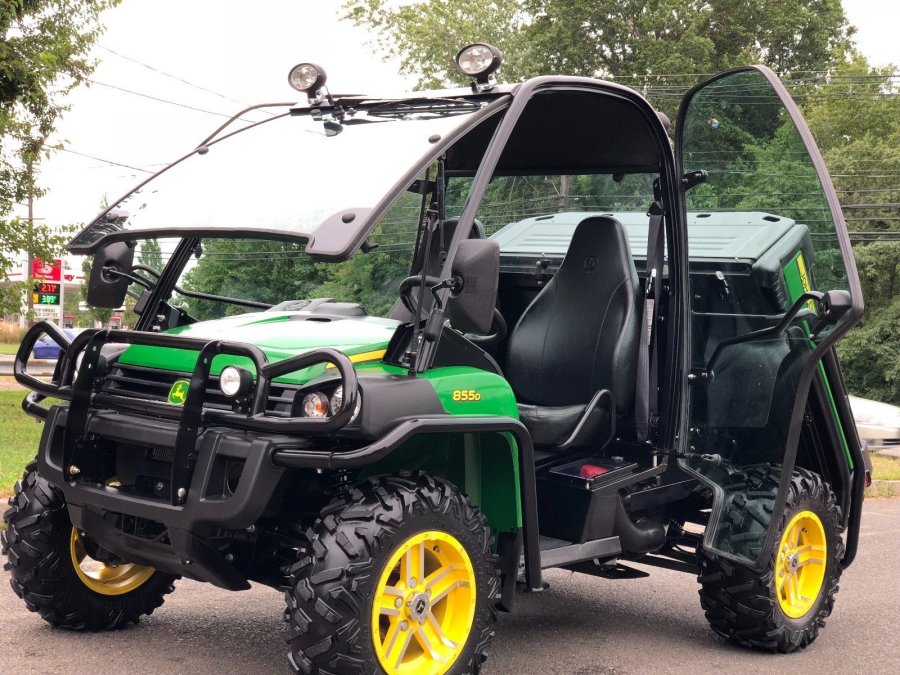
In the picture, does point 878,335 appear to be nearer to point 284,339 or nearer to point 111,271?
point 111,271

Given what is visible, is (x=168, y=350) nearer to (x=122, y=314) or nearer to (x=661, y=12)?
(x=122, y=314)

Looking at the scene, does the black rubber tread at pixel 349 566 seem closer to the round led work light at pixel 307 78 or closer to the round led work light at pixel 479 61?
the round led work light at pixel 479 61

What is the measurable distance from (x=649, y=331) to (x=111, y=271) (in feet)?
8.18

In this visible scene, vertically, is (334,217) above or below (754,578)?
above

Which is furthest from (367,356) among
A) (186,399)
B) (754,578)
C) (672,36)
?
(672,36)

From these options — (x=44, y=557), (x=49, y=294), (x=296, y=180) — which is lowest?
(x=49, y=294)

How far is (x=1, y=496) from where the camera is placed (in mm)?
8109

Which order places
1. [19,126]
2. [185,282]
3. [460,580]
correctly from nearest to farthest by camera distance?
[460,580] → [185,282] → [19,126]

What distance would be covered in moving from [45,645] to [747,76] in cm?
404

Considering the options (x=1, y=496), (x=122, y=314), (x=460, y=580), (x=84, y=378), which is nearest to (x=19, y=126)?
(x=1, y=496)

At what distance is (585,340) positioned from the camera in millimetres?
5434

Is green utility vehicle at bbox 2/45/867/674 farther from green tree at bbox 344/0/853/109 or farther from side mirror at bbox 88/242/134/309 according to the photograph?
green tree at bbox 344/0/853/109

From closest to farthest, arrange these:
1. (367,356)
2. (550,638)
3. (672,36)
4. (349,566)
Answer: (349,566) < (367,356) < (550,638) < (672,36)

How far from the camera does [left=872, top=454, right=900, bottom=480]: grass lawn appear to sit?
522 inches
